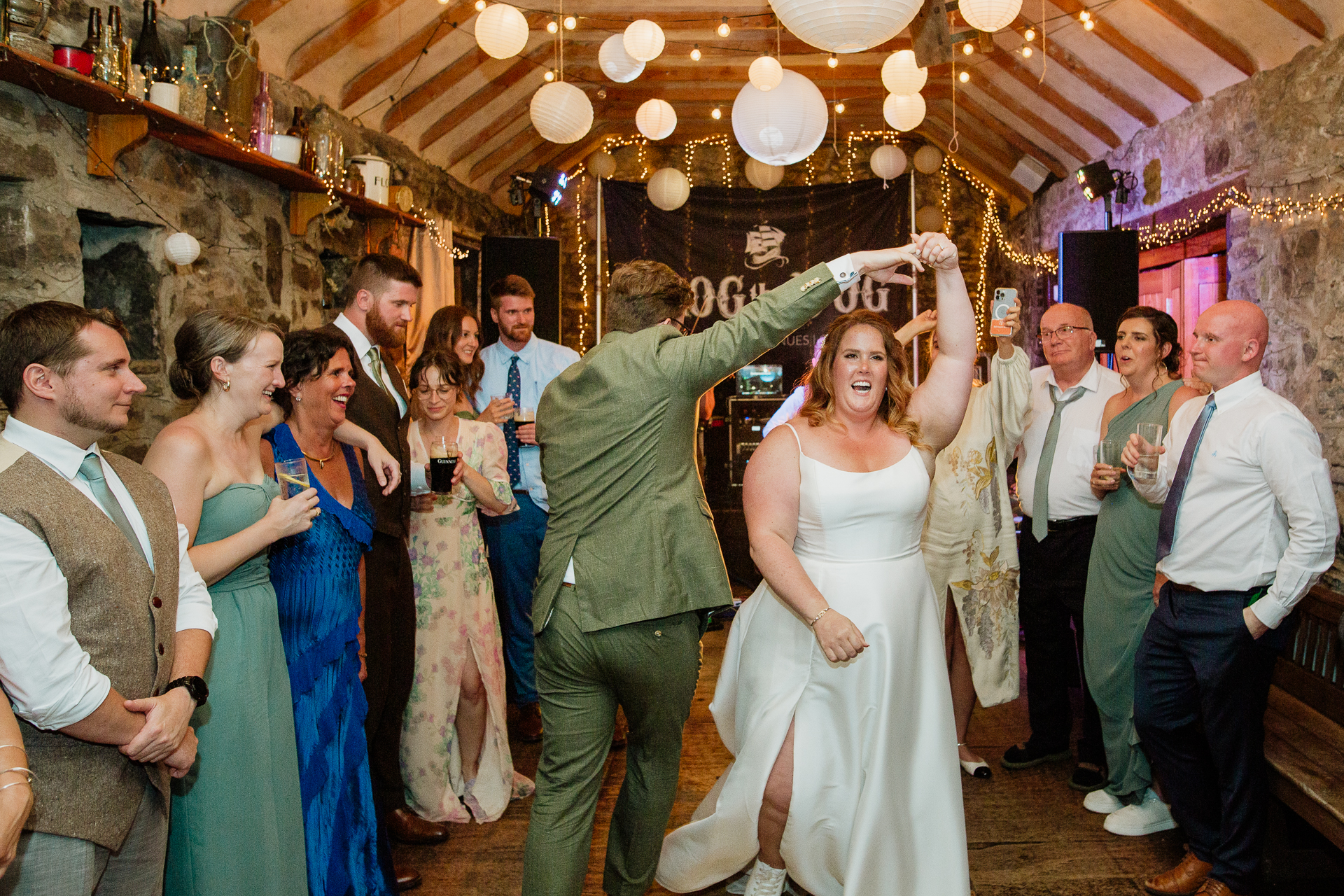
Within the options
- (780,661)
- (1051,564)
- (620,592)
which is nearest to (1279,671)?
(1051,564)

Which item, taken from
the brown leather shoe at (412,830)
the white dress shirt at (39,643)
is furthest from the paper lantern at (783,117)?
the white dress shirt at (39,643)

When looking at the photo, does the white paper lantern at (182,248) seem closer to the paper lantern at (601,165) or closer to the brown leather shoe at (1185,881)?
the brown leather shoe at (1185,881)

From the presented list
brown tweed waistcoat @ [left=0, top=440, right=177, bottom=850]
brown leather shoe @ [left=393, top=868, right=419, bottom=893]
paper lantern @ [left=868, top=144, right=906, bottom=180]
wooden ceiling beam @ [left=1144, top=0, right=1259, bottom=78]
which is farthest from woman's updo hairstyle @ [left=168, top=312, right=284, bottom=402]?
paper lantern @ [left=868, top=144, right=906, bottom=180]

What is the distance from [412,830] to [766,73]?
3397 millimetres

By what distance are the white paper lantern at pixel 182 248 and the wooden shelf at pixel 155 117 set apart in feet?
1.13

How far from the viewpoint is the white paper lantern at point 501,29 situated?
4.28 m

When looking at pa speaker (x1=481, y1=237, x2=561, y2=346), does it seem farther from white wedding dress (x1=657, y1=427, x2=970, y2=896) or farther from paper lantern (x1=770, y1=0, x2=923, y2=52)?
white wedding dress (x1=657, y1=427, x2=970, y2=896)

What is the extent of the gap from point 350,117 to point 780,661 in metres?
4.14

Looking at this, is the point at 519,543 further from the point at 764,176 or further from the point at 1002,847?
the point at 764,176

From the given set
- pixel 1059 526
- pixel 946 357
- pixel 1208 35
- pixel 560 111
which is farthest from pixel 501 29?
pixel 1208 35

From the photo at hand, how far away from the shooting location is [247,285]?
411 cm

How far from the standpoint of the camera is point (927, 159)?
7836mm

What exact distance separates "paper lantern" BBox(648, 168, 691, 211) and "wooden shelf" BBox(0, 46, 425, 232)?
3.04 meters

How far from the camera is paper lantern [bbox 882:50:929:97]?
4.99 m
